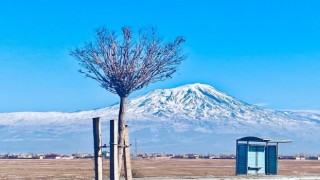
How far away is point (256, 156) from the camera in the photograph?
166 ft

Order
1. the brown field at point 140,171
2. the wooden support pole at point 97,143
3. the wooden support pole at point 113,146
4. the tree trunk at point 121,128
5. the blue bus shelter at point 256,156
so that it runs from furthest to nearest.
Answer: the brown field at point 140,171
the blue bus shelter at point 256,156
the tree trunk at point 121,128
the wooden support pole at point 97,143
the wooden support pole at point 113,146

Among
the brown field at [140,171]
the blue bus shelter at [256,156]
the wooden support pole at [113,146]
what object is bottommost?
the brown field at [140,171]

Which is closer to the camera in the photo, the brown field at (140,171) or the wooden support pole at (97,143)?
→ the wooden support pole at (97,143)

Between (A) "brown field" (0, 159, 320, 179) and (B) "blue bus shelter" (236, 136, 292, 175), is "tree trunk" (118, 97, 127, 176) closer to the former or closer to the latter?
(A) "brown field" (0, 159, 320, 179)

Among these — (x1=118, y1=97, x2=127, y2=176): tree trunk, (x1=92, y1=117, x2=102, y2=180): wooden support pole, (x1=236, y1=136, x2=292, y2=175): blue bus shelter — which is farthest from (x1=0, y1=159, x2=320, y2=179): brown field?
(x1=92, y1=117, x2=102, y2=180): wooden support pole

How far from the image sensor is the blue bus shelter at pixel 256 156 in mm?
49875

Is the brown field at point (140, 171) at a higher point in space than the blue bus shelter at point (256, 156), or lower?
lower

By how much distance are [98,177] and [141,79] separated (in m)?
5.62

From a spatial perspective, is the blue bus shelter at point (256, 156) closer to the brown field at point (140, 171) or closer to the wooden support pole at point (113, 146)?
the brown field at point (140, 171)

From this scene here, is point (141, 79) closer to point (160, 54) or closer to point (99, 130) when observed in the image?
point (160, 54)

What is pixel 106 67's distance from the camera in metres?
26.8

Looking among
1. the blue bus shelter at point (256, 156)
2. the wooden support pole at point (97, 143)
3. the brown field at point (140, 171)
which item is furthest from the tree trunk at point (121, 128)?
the blue bus shelter at point (256, 156)

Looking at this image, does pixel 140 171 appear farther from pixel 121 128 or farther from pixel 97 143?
pixel 97 143

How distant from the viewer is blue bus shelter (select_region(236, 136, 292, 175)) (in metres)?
49.9
